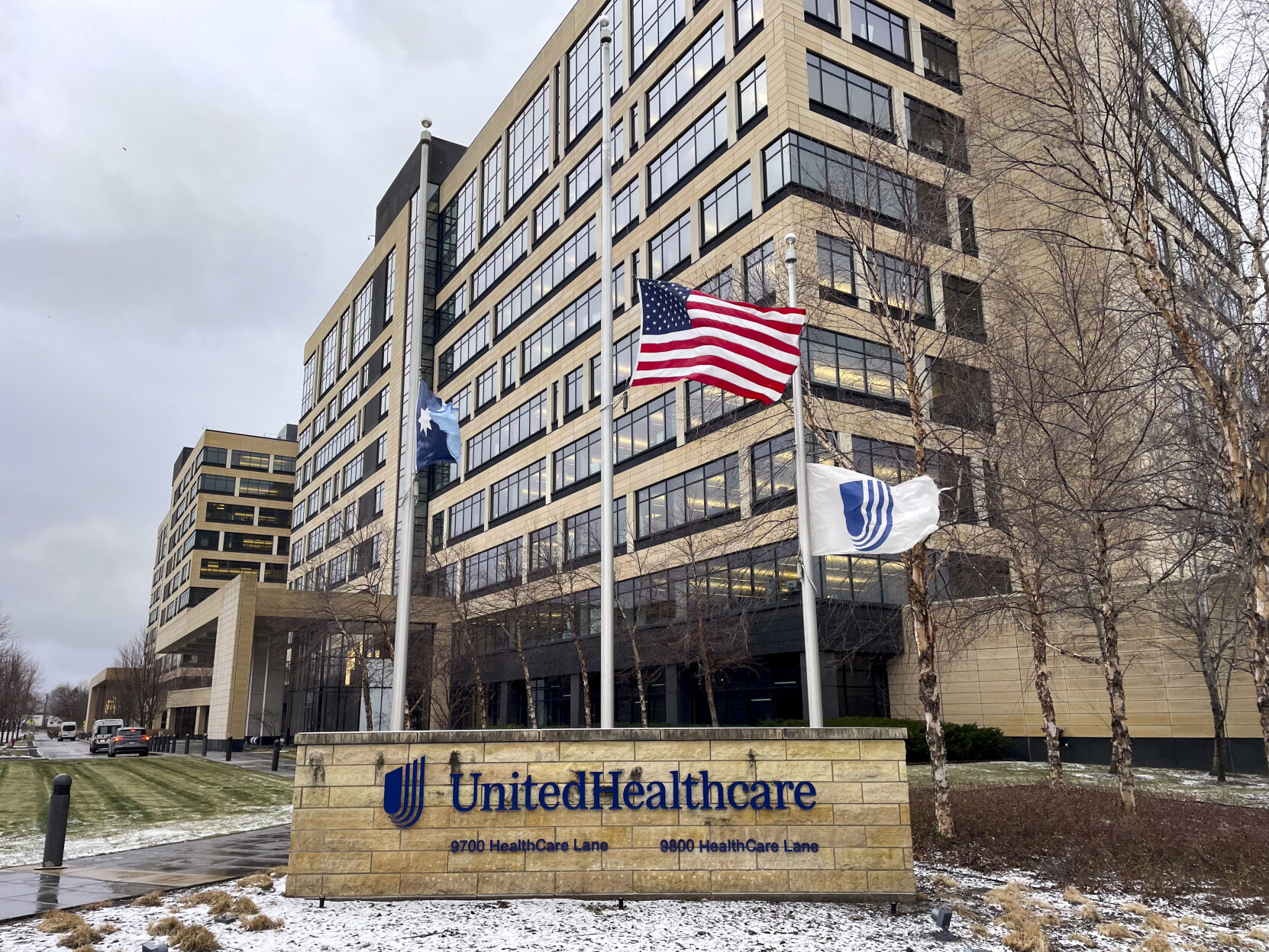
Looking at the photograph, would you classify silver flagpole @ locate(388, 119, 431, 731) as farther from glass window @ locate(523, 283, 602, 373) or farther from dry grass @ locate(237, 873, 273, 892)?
glass window @ locate(523, 283, 602, 373)

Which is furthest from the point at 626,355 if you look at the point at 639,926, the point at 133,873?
the point at 639,926

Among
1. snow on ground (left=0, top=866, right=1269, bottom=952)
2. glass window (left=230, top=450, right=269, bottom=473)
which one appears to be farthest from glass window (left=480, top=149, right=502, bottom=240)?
glass window (left=230, top=450, right=269, bottom=473)

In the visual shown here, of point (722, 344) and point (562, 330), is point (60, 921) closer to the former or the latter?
point (722, 344)

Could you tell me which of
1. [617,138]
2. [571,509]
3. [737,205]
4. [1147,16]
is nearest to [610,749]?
[1147,16]

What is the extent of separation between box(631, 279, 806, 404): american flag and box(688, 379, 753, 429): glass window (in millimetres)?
21317

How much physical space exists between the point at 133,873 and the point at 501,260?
54.6m

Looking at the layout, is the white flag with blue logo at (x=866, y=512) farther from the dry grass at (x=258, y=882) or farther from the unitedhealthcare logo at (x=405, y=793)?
the dry grass at (x=258, y=882)

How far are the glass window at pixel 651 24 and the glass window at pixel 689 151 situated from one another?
5870 millimetres

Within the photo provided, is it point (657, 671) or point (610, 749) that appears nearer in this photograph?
point (610, 749)

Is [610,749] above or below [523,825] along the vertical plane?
above

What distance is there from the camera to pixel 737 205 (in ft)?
130

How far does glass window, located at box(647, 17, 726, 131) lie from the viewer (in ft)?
→ 140

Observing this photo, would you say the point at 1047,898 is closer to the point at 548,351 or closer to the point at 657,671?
the point at 657,671

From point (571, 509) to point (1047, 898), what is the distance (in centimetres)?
4029
